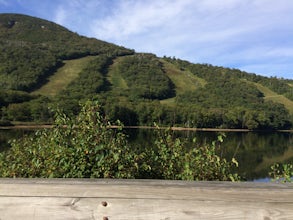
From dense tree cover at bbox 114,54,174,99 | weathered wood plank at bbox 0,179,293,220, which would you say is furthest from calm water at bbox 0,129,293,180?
dense tree cover at bbox 114,54,174,99

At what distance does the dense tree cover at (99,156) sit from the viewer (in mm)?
2820

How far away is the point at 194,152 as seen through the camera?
13.2 ft

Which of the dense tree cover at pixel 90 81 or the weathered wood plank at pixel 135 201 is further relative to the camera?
the dense tree cover at pixel 90 81

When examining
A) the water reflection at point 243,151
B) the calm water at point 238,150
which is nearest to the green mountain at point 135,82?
the water reflection at point 243,151

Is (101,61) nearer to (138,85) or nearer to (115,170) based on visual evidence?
(138,85)

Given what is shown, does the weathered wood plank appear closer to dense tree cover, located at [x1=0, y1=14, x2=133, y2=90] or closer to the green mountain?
the green mountain

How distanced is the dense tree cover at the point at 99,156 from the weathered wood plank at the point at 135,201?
45.8 inches

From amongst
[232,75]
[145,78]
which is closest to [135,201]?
[145,78]

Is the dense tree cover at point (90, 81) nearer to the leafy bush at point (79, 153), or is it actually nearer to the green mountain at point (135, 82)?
the green mountain at point (135, 82)

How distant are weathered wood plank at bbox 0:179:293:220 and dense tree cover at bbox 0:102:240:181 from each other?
1163 mm

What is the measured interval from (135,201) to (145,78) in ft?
516

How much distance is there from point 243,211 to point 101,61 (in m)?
162

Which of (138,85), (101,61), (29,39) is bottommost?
(138,85)

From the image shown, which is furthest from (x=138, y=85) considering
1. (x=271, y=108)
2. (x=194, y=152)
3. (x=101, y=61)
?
(x=194, y=152)
